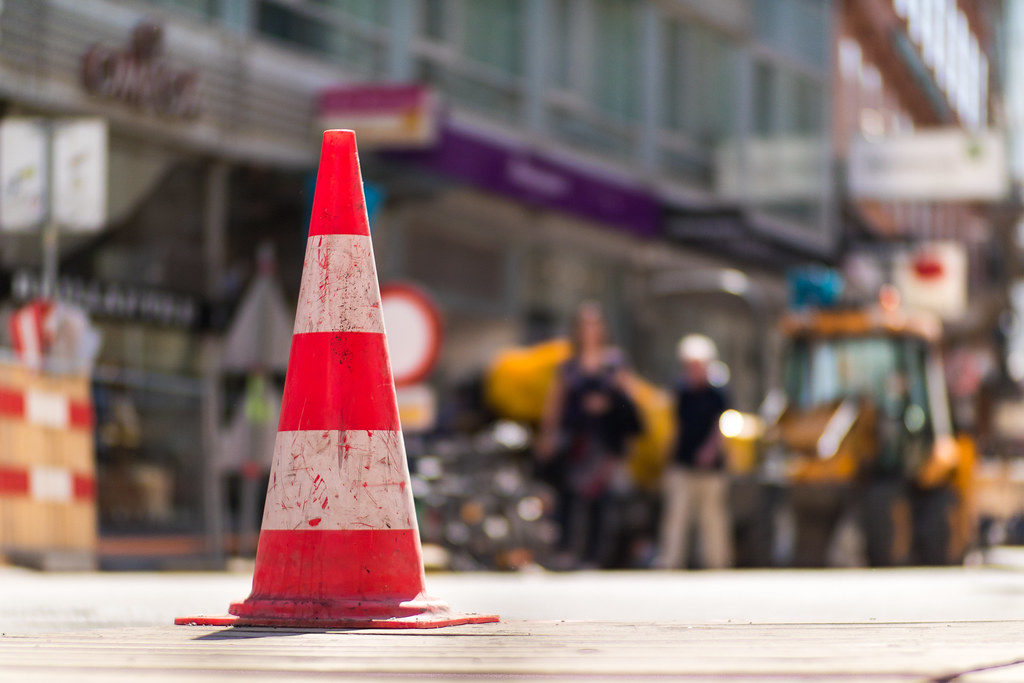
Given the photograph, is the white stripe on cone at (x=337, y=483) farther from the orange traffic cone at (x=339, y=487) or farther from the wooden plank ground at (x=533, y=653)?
the wooden plank ground at (x=533, y=653)

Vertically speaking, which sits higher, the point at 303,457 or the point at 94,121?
the point at 94,121

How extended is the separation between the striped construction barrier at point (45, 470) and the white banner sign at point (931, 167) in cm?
2038

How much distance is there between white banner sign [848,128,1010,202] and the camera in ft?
95.4

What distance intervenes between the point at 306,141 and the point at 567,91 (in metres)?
6.14

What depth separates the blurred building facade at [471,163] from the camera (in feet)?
48.1

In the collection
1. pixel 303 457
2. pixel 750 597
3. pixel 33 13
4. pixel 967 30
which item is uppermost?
pixel 967 30

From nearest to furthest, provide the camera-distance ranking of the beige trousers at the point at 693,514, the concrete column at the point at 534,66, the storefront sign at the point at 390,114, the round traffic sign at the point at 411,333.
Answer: the round traffic sign at the point at 411,333 → the beige trousers at the point at 693,514 → the storefront sign at the point at 390,114 → the concrete column at the point at 534,66

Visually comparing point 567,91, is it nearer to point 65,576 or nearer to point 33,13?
point 33,13

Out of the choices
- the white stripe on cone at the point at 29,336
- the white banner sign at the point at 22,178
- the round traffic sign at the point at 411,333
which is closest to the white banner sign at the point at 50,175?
the white banner sign at the point at 22,178

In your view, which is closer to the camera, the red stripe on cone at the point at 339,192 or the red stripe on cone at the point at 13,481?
the red stripe on cone at the point at 339,192

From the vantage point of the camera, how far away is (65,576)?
32.9 ft

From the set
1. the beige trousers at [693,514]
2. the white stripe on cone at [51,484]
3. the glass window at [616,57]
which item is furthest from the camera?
the glass window at [616,57]

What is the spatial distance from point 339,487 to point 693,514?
838 cm

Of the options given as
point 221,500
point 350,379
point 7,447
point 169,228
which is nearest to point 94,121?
point 169,228
